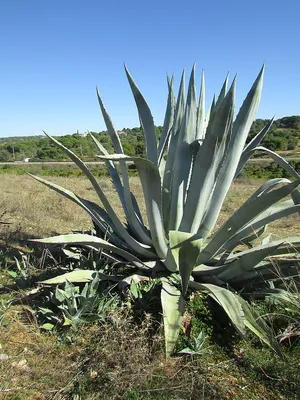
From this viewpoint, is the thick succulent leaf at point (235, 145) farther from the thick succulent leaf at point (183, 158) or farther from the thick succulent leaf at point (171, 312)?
the thick succulent leaf at point (171, 312)

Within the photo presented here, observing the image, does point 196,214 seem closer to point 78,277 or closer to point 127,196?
point 127,196

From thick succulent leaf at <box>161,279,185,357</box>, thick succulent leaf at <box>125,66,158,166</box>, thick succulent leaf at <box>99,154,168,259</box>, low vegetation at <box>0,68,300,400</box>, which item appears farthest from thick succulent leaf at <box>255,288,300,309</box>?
thick succulent leaf at <box>125,66,158,166</box>

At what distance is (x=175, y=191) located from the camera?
9.22 feet

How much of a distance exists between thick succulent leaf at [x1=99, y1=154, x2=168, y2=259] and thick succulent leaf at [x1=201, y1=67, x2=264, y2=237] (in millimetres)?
358

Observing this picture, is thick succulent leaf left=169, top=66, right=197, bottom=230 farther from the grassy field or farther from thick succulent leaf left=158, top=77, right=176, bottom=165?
the grassy field

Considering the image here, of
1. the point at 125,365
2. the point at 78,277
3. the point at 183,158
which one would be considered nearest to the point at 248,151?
the point at 183,158

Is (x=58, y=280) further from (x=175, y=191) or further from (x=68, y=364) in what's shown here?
(x=175, y=191)

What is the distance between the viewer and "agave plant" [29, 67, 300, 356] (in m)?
2.13

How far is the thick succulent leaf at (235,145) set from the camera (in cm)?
244

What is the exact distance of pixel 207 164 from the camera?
240 cm

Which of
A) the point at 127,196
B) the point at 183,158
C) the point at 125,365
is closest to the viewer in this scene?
the point at 125,365

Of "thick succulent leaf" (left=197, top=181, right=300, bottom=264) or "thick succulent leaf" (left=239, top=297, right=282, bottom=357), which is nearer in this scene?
"thick succulent leaf" (left=239, top=297, right=282, bottom=357)

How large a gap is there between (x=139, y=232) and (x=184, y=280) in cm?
83

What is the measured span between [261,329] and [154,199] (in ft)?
3.56
